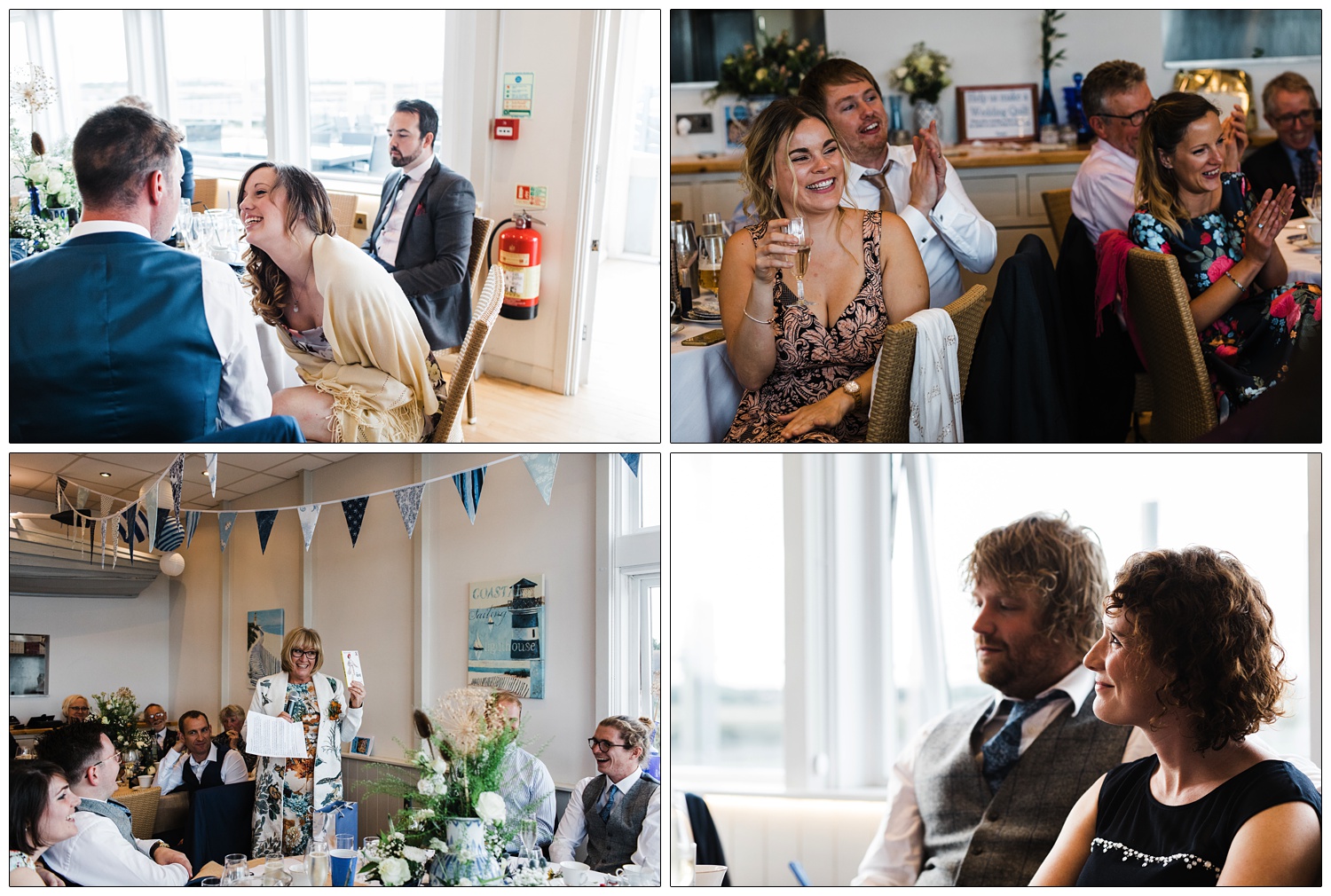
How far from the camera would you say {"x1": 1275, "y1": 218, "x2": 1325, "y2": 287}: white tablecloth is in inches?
92.3

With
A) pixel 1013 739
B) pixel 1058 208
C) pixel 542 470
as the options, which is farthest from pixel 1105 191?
pixel 542 470

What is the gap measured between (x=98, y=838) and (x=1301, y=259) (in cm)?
311

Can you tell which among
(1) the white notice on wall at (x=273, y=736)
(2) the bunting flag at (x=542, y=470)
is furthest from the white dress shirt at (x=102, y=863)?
(2) the bunting flag at (x=542, y=470)

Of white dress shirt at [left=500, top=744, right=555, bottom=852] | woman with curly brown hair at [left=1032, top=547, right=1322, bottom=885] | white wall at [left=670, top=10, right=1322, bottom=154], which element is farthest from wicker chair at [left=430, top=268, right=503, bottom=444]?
woman with curly brown hair at [left=1032, top=547, right=1322, bottom=885]

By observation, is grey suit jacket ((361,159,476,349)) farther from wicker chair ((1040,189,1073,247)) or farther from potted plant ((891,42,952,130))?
wicker chair ((1040,189,1073,247))

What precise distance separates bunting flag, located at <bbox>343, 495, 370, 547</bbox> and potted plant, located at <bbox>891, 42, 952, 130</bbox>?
2.61 metres

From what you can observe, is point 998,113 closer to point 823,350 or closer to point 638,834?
point 823,350

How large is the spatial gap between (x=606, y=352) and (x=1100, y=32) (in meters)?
2.27

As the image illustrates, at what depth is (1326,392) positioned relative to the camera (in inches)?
76.5

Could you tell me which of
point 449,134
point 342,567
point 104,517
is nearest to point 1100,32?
point 449,134

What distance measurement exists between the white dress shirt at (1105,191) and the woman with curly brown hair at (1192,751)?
1312mm

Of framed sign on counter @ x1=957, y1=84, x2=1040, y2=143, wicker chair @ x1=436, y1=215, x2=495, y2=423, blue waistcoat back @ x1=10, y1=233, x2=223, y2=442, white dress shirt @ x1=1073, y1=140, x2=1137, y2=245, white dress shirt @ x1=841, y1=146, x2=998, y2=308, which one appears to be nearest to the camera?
blue waistcoat back @ x1=10, y1=233, x2=223, y2=442

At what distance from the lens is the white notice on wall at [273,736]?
208 cm

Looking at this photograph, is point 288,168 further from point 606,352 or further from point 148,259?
point 606,352
